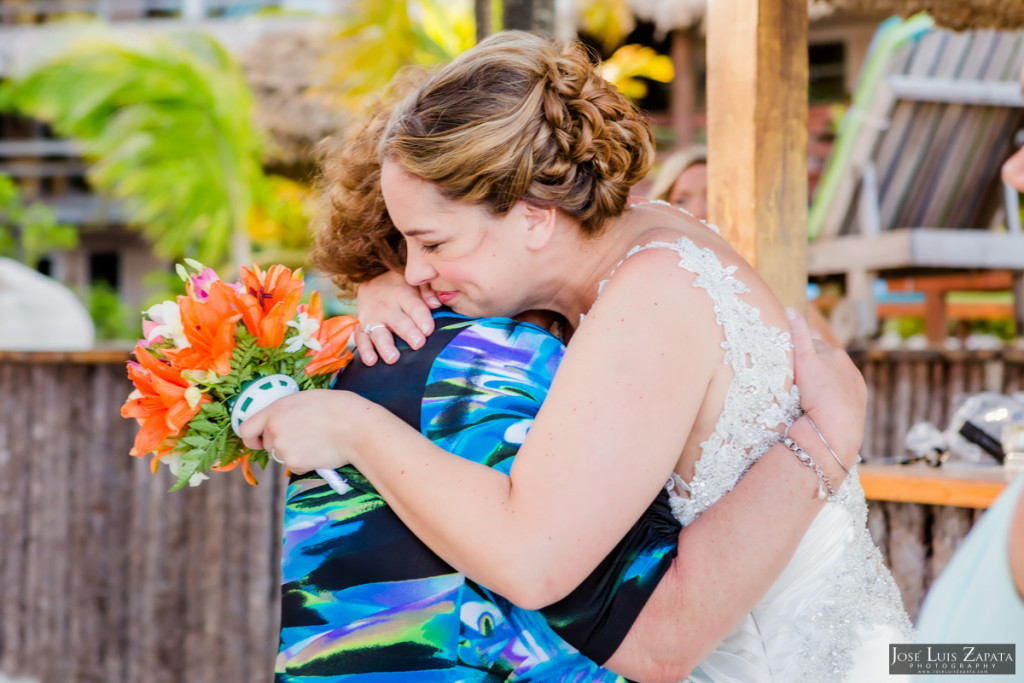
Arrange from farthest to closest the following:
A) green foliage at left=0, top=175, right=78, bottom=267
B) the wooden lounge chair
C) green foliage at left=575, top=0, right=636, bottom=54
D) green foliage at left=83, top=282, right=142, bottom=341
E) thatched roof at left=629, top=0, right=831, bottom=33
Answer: green foliage at left=83, top=282, right=142, bottom=341 → green foliage at left=0, top=175, right=78, bottom=267 → green foliage at left=575, top=0, right=636, bottom=54 → thatched roof at left=629, top=0, right=831, bottom=33 → the wooden lounge chair

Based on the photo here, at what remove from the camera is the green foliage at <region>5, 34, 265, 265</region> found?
11430mm

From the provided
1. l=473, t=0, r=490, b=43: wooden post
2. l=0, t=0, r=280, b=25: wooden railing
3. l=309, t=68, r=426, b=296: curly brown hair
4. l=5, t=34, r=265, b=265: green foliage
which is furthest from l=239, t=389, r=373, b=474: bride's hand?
l=0, t=0, r=280, b=25: wooden railing

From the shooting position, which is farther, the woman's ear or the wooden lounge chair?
the wooden lounge chair

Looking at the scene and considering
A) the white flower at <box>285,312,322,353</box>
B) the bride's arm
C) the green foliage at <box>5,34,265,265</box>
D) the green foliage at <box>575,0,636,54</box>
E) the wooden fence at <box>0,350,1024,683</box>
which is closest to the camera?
the bride's arm

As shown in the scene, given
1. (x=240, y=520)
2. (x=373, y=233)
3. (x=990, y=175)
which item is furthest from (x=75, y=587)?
(x=990, y=175)

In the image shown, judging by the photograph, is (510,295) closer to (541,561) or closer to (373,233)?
(373,233)

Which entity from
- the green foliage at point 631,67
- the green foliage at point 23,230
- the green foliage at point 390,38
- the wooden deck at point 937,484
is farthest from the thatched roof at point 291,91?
the wooden deck at point 937,484

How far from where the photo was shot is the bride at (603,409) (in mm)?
1256

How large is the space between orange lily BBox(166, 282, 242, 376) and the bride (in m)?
0.12

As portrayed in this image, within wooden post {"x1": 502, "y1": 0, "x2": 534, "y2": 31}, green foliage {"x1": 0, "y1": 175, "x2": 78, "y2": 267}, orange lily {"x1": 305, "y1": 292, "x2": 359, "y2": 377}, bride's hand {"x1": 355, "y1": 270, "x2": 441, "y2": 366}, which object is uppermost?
wooden post {"x1": 502, "y1": 0, "x2": 534, "y2": 31}

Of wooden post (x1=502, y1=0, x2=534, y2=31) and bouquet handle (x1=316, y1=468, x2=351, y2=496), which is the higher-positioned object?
wooden post (x1=502, y1=0, x2=534, y2=31)

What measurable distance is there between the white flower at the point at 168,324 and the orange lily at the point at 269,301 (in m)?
0.11

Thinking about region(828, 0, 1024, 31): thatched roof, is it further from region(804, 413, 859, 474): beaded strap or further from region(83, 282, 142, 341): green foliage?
region(83, 282, 142, 341): green foliage

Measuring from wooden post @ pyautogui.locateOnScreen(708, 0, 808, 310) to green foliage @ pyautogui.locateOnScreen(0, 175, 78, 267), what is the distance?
1376 cm
